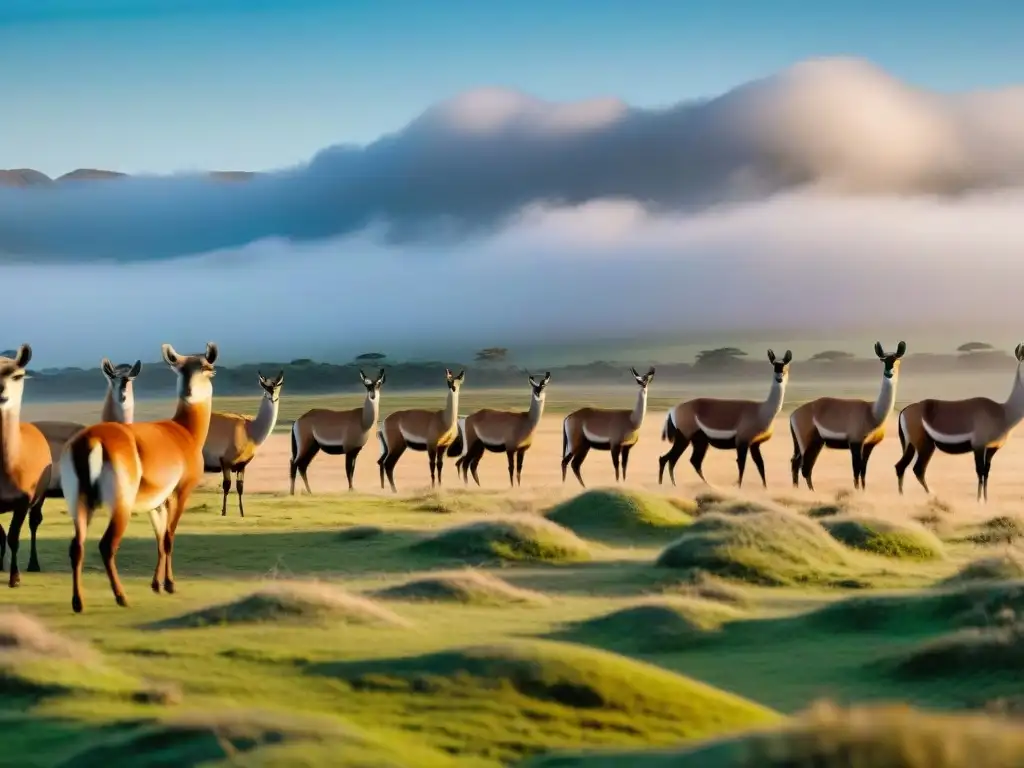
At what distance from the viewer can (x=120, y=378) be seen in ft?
69.7

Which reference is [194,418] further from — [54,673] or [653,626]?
[653,626]

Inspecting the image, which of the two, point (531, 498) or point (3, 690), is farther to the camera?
point (531, 498)

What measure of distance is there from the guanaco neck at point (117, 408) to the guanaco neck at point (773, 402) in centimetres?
1949

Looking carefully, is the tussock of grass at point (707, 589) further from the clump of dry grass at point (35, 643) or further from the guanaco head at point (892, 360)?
the guanaco head at point (892, 360)

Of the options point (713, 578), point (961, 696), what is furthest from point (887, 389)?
point (961, 696)

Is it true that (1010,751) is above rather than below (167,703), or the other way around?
above

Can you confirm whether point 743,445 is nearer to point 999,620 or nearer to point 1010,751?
point 999,620

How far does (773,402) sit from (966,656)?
23.8 meters

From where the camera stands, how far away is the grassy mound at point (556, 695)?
31.3 ft

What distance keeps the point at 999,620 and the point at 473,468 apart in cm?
2691

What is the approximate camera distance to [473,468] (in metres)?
40.2

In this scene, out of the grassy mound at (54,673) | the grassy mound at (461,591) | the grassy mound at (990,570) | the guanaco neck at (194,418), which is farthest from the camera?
the grassy mound at (990,570)

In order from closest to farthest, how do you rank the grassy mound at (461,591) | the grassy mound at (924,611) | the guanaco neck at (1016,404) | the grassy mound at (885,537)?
the grassy mound at (924,611) → the grassy mound at (461,591) → the grassy mound at (885,537) → the guanaco neck at (1016,404)

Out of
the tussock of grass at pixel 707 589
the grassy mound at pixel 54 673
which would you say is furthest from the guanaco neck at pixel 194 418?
the tussock of grass at pixel 707 589
